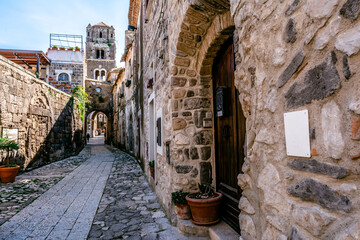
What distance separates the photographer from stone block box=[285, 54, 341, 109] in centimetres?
86

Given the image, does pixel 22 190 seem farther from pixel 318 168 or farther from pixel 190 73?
pixel 318 168

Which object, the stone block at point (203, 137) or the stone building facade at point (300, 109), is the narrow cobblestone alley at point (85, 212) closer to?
the stone block at point (203, 137)

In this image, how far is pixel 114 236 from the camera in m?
2.78

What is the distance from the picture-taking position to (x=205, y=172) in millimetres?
2963

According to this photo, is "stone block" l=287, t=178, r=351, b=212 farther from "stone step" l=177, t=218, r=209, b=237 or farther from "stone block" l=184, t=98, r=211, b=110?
"stone block" l=184, t=98, r=211, b=110

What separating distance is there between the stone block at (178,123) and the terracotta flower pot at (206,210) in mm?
911

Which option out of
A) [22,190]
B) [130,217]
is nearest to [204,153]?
[130,217]

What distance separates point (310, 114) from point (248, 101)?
1.61 feet

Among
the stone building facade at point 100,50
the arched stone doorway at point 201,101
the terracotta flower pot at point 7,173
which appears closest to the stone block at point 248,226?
the arched stone doorway at point 201,101

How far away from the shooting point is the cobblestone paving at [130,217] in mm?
2797

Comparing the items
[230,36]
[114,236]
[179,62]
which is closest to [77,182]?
[114,236]

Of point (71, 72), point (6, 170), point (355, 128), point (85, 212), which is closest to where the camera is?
point (355, 128)

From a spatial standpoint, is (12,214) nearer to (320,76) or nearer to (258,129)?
(258,129)

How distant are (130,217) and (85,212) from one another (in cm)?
80
